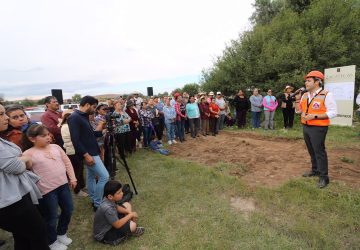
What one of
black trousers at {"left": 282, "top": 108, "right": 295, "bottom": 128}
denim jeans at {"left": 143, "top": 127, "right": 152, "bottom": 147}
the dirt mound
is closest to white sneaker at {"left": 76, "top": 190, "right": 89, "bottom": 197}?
the dirt mound

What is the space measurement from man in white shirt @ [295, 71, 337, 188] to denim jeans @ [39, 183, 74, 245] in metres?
4.04

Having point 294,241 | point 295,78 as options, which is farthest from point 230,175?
point 295,78

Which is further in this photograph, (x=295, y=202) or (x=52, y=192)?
(x=295, y=202)

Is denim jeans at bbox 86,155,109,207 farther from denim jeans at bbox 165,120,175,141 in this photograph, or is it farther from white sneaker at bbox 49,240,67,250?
denim jeans at bbox 165,120,175,141

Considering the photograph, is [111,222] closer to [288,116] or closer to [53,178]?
[53,178]

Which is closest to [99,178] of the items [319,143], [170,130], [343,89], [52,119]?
[52,119]

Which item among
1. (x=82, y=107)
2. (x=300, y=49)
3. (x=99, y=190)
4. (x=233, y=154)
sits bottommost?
(x=233, y=154)

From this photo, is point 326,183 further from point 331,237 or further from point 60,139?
point 60,139

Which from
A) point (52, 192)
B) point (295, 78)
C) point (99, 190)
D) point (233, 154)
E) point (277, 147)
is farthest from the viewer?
point (295, 78)

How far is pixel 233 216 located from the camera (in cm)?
370

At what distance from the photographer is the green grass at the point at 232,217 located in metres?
3.11

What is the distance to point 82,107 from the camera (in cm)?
363

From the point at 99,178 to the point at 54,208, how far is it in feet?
2.76

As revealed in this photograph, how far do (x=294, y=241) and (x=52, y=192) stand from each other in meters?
3.07
